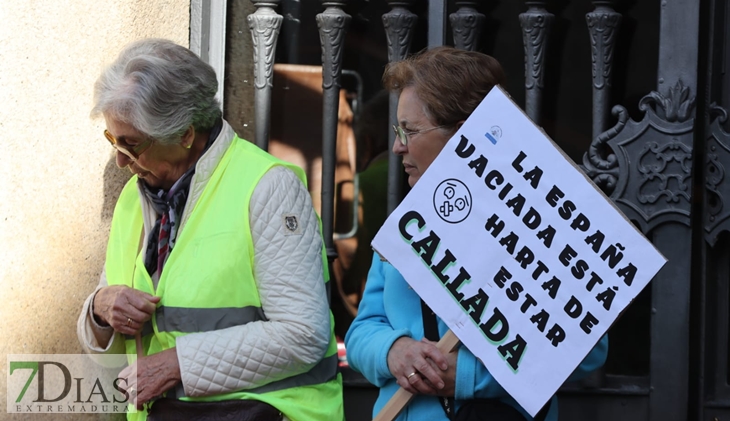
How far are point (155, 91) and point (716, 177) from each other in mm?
2069

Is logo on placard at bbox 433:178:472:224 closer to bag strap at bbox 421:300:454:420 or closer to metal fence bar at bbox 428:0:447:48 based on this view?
bag strap at bbox 421:300:454:420

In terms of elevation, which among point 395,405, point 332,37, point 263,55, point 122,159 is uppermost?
point 332,37

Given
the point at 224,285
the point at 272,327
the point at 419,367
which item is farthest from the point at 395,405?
the point at 224,285

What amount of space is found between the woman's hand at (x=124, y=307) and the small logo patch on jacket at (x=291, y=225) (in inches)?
17.3

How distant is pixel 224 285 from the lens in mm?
2969

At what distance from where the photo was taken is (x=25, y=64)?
3.68 metres

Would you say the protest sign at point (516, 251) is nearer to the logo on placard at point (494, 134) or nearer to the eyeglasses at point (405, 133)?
the logo on placard at point (494, 134)

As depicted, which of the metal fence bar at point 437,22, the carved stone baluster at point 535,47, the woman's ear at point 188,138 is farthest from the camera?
the metal fence bar at point 437,22

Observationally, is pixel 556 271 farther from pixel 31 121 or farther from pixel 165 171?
pixel 31 121

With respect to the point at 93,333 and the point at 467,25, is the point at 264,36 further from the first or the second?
the point at 93,333

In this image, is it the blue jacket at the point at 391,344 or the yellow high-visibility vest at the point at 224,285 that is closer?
the blue jacket at the point at 391,344

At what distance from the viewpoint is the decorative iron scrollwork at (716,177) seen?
12.3ft

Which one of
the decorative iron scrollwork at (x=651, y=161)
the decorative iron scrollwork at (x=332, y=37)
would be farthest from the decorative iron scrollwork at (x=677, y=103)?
the decorative iron scrollwork at (x=332, y=37)

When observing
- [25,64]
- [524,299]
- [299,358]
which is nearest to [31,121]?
[25,64]
